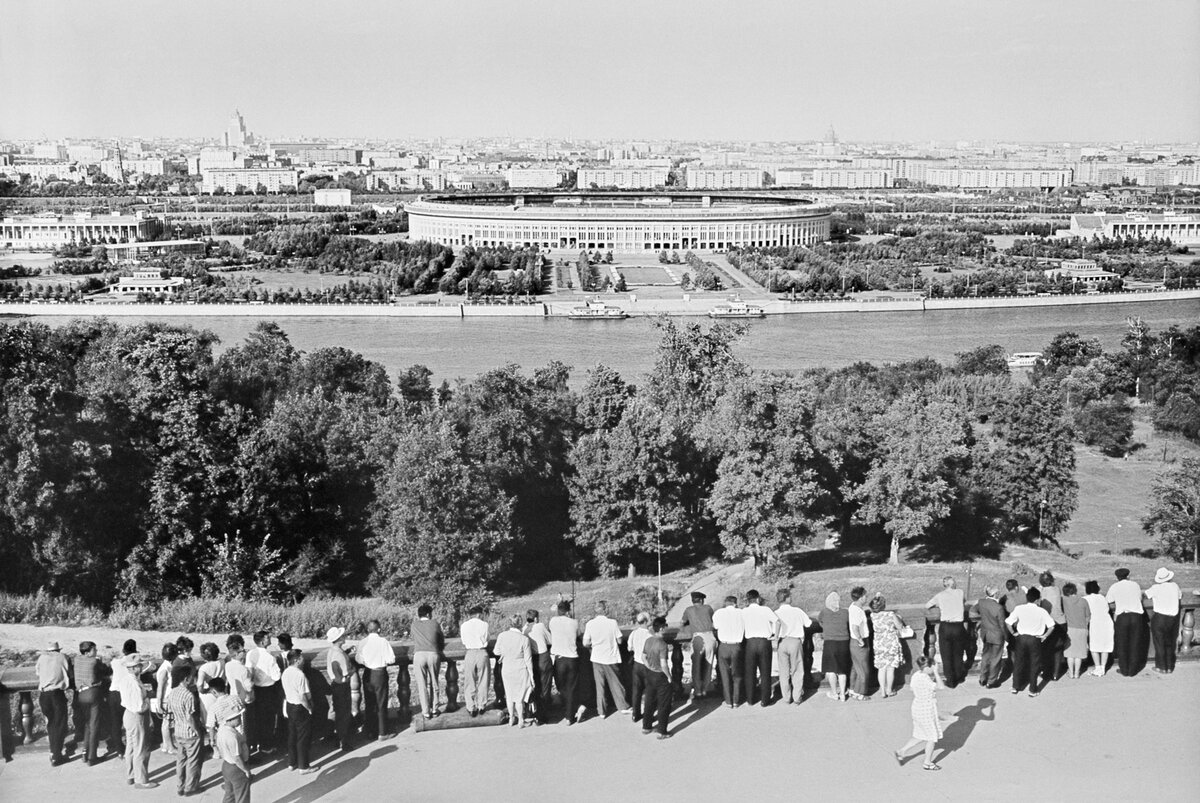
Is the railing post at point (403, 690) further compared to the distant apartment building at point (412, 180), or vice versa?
the distant apartment building at point (412, 180)

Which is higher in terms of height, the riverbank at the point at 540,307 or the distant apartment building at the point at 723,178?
the distant apartment building at the point at 723,178

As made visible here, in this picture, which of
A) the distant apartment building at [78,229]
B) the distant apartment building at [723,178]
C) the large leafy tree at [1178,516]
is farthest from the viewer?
the distant apartment building at [723,178]

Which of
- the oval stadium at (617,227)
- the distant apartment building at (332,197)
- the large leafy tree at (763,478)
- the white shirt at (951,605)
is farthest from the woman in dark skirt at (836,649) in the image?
the distant apartment building at (332,197)

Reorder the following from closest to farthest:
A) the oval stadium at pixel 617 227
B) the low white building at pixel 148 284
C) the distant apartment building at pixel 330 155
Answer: the low white building at pixel 148 284, the oval stadium at pixel 617 227, the distant apartment building at pixel 330 155

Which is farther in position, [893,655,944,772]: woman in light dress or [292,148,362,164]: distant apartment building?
[292,148,362,164]: distant apartment building

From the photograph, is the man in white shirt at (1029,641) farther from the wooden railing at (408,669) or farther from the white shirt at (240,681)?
the white shirt at (240,681)

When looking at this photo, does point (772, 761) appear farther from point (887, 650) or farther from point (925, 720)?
point (887, 650)

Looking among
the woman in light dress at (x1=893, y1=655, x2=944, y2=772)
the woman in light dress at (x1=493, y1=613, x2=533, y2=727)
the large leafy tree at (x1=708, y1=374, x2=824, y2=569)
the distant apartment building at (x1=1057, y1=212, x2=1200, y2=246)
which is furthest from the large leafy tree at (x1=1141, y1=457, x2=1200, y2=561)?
the distant apartment building at (x1=1057, y1=212, x2=1200, y2=246)

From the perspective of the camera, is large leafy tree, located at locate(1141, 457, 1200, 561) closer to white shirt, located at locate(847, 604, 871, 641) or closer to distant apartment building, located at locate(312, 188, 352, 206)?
white shirt, located at locate(847, 604, 871, 641)
